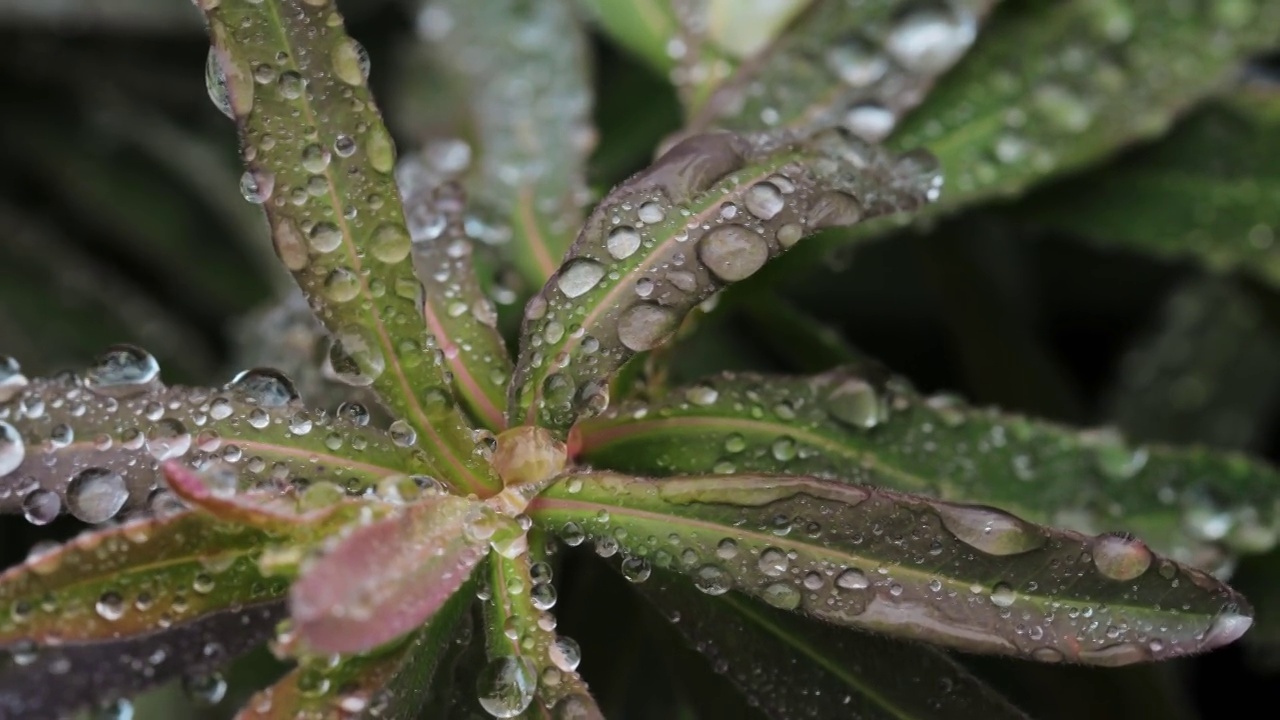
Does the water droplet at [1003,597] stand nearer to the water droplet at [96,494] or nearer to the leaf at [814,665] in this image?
the leaf at [814,665]

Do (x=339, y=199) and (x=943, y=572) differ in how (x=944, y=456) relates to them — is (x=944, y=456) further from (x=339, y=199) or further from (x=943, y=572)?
(x=339, y=199)

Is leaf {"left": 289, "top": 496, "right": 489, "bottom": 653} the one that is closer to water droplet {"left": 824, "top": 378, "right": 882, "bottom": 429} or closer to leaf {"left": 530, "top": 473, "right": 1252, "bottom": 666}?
leaf {"left": 530, "top": 473, "right": 1252, "bottom": 666}

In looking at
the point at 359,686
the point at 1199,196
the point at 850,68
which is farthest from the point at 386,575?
the point at 1199,196

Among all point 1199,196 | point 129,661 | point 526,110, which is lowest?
point 1199,196

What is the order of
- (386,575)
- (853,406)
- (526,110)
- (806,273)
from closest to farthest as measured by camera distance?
(386,575) → (853,406) → (806,273) → (526,110)

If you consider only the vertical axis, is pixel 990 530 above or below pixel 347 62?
below

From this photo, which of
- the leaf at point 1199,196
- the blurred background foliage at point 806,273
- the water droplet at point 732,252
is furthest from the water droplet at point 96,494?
the leaf at point 1199,196

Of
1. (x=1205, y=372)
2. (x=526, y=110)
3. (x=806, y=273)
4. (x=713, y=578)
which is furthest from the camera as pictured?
(x=1205, y=372)
